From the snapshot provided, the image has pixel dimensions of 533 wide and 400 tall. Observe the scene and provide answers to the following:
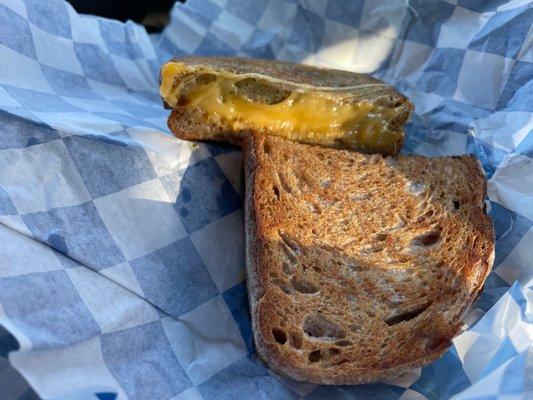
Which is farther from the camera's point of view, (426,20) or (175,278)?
(426,20)

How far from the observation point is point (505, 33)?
2105 mm

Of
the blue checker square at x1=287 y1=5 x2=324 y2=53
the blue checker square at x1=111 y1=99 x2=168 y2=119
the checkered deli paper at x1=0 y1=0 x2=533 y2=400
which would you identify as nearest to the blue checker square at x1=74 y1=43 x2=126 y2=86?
the checkered deli paper at x1=0 y1=0 x2=533 y2=400

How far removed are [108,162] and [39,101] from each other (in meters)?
0.33

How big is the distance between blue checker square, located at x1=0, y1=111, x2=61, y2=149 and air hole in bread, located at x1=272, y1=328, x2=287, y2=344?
0.83 m

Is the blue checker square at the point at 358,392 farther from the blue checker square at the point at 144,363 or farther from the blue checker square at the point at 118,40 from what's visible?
the blue checker square at the point at 118,40

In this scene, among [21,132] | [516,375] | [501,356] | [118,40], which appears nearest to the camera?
[516,375]

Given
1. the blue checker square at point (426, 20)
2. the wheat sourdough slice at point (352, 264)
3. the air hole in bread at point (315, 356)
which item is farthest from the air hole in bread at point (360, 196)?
the blue checker square at point (426, 20)

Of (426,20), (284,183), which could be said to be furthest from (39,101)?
(426,20)

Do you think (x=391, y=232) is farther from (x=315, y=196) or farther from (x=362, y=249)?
(x=315, y=196)

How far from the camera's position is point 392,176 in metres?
1.84

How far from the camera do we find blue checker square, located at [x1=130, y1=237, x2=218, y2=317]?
5.63 ft

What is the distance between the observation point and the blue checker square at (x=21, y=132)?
5.64 ft

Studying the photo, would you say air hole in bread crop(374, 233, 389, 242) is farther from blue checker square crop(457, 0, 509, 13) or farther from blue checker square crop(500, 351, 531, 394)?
blue checker square crop(457, 0, 509, 13)

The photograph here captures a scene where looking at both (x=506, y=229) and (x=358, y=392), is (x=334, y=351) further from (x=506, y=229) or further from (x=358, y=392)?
(x=506, y=229)
